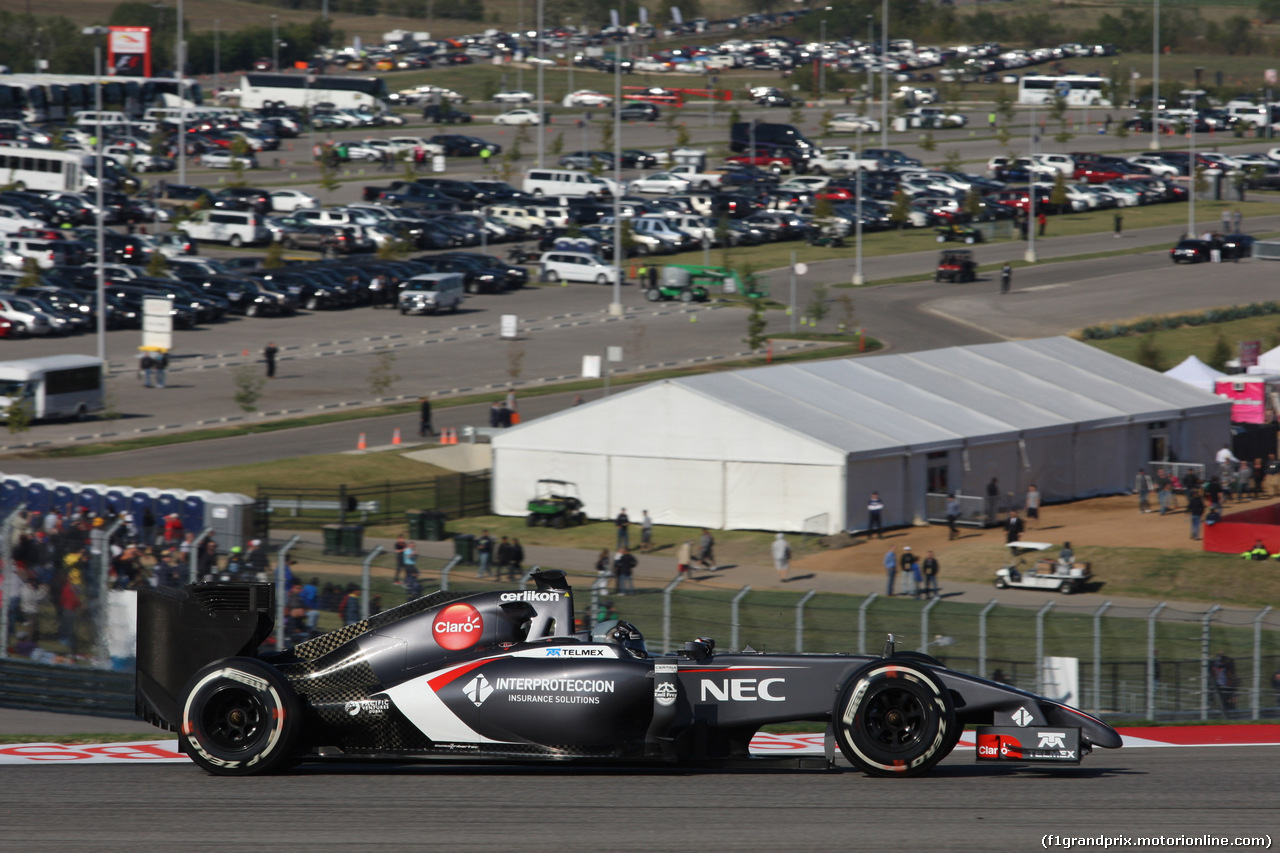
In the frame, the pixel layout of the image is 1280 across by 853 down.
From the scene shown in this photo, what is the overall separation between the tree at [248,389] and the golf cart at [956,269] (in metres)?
33.3

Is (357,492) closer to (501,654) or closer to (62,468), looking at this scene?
(62,468)

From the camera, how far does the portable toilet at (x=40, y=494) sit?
2750 centimetres

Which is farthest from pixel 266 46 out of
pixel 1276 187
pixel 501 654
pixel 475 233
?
pixel 501 654

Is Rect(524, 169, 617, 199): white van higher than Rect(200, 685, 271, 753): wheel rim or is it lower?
higher

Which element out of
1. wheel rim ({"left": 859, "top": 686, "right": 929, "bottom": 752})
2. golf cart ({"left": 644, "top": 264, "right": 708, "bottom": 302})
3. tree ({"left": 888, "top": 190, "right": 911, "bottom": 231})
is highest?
tree ({"left": 888, "top": 190, "right": 911, "bottom": 231})

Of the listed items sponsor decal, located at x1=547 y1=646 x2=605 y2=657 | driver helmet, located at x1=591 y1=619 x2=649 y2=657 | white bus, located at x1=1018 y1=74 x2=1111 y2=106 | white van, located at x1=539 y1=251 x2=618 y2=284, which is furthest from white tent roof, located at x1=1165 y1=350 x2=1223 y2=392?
white bus, located at x1=1018 y1=74 x2=1111 y2=106

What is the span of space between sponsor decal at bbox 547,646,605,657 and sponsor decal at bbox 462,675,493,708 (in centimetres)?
49

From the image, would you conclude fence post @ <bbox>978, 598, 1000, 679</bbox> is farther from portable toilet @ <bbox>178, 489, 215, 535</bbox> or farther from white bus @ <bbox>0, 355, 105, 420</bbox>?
white bus @ <bbox>0, 355, 105, 420</bbox>

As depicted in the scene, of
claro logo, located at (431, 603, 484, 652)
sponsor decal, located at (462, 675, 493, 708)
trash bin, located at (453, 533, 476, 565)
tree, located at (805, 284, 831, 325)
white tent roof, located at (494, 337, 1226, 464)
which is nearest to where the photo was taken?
sponsor decal, located at (462, 675, 493, 708)

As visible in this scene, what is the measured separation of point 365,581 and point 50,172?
246 feet

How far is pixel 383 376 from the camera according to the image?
170 feet

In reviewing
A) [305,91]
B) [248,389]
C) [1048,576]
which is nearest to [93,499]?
[248,389]

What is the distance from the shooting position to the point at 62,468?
40281 millimetres

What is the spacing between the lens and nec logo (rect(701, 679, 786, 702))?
1081 centimetres
